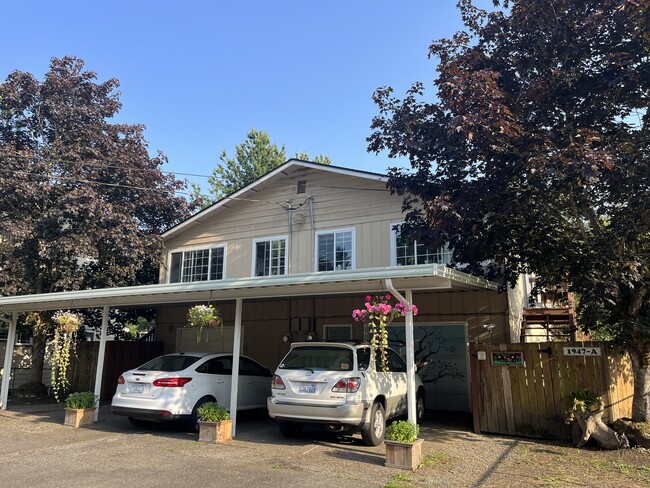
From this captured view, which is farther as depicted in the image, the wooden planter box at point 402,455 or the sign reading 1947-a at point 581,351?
the sign reading 1947-a at point 581,351

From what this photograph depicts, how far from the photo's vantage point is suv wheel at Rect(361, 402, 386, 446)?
25.6ft

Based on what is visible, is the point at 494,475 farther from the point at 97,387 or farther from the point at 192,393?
the point at 97,387

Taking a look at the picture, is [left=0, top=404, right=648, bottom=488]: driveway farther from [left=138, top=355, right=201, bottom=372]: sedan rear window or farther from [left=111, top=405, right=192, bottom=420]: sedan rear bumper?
[left=138, top=355, right=201, bottom=372]: sedan rear window

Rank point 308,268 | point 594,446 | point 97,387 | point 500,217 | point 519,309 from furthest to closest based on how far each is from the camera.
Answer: point 308,268 → point 519,309 → point 97,387 → point 500,217 → point 594,446

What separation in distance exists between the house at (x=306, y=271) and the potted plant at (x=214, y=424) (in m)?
1.83

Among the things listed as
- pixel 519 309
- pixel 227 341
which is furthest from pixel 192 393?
pixel 519 309

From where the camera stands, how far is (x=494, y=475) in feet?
20.9

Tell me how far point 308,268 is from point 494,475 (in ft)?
26.0

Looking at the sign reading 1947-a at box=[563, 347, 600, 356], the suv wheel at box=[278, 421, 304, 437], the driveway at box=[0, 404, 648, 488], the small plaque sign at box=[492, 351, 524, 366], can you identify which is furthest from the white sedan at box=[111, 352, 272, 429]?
the sign reading 1947-a at box=[563, 347, 600, 356]

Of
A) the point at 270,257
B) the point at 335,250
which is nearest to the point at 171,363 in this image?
the point at 270,257

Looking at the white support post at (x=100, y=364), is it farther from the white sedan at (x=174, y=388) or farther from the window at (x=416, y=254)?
the window at (x=416, y=254)

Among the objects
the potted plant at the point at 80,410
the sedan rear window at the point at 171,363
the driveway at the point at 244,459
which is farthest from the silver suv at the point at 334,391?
the potted plant at the point at 80,410

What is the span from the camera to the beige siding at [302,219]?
1284 cm

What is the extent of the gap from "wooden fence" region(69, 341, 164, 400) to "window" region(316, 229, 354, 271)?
246 inches
